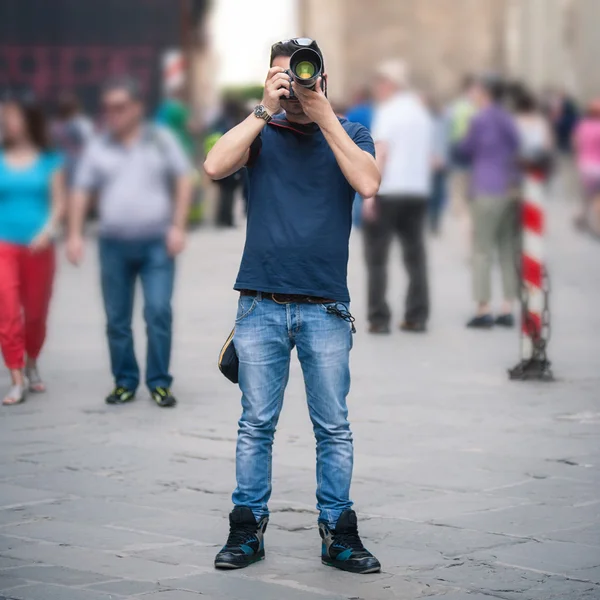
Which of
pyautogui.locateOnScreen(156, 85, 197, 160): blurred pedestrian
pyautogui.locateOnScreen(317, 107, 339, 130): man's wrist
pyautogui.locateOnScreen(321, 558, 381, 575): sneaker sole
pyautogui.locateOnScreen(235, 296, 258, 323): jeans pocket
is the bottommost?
pyautogui.locateOnScreen(321, 558, 381, 575): sneaker sole

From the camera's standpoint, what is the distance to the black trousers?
11.5 meters

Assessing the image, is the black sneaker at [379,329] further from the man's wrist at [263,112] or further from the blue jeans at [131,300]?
the man's wrist at [263,112]

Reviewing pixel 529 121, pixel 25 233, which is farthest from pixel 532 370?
pixel 529 121

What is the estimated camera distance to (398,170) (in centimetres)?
1180

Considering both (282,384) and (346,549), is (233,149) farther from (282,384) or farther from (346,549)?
(346,549)

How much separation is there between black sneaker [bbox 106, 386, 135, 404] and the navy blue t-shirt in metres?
3.50

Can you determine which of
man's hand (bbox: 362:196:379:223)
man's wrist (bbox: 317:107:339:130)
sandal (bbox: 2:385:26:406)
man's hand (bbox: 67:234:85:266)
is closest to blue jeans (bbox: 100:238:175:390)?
man's hand (bbox: 67:234:85:266)

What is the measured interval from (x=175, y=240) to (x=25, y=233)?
0.98m

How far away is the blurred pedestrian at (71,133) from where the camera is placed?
19719 mm

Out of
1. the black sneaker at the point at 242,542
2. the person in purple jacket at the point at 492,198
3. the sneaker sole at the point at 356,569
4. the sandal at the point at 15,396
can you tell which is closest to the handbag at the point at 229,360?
the black sneaker at the point at 242,542

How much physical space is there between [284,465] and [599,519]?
160 cm

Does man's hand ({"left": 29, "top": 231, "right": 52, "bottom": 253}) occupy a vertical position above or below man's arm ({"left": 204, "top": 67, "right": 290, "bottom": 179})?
below

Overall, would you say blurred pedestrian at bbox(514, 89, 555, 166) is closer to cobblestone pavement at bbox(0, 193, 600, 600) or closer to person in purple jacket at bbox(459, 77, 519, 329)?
person in purple jacket at bbox(459, 77, 519, 329)

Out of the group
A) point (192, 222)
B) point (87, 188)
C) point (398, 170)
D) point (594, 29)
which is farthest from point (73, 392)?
point (594, 29)
